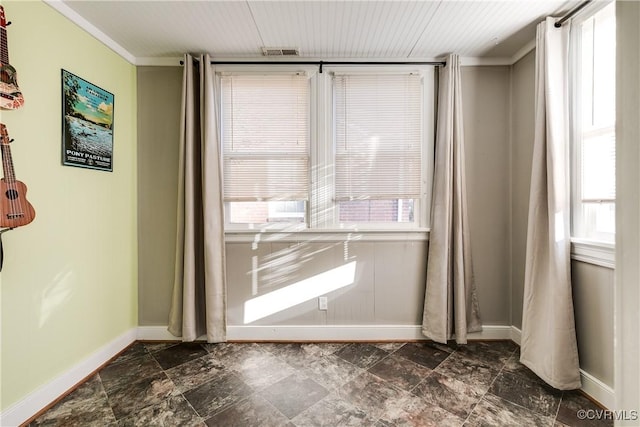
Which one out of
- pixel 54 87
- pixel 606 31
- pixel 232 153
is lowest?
pixel 232 153

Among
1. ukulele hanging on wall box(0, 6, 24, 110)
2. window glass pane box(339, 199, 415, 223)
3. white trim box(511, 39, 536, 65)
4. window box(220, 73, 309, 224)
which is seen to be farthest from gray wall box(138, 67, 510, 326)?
ukulele hanging on wall box(0, 6, 24, 110)

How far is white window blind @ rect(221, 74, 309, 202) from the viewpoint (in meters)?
2.51

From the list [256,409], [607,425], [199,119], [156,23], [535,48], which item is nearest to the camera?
[607,425]

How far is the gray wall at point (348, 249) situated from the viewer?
2.51 m

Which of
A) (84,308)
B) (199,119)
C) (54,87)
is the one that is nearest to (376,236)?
(199,119)

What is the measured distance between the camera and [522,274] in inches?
93.4

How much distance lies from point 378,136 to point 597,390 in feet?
7.70

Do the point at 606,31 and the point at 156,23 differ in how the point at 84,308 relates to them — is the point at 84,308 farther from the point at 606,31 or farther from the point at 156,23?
the point at 606,31

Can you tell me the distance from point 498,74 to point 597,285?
1906 millimetres

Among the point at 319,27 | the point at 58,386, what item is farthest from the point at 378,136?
the point at 58,386

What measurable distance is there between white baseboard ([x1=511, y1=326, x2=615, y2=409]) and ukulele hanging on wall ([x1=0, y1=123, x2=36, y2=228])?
11.7ft

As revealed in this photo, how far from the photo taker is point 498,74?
8.20 ft

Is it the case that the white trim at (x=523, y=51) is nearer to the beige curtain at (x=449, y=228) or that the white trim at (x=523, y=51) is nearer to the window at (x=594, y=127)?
the window at (x=594, y=127)

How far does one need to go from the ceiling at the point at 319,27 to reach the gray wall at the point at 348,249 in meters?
0.29
